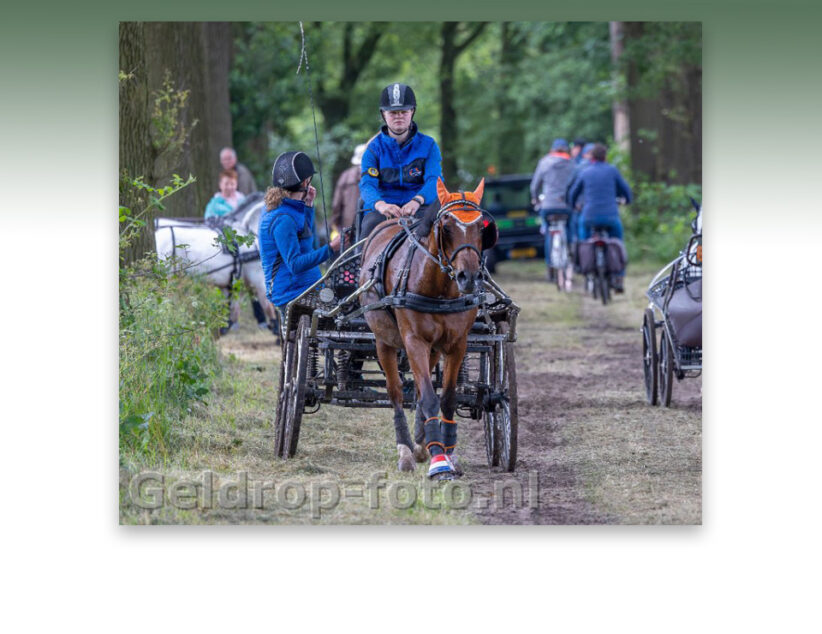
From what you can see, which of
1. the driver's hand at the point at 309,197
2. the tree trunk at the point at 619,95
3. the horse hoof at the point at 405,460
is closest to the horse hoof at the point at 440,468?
the horse hoof at the point at 405,460

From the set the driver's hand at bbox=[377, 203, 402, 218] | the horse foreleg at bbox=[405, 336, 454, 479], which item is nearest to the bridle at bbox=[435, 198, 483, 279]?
the horse foreleg at bbox=[405, 336, 454, 479]

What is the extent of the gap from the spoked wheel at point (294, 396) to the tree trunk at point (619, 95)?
391 inches

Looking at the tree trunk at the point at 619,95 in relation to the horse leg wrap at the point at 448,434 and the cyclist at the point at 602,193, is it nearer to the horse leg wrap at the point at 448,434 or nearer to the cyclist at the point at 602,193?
the cyclist at the point at 602,193

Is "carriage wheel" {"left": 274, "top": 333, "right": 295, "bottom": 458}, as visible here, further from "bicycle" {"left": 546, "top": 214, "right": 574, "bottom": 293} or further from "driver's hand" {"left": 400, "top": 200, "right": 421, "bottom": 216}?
"bicycle" {"left": 546, "top": 214, "right": 574, "bottom": 293}

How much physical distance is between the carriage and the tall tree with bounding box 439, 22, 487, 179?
13334 millimetres

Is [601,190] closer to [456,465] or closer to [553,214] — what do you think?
[553,214]

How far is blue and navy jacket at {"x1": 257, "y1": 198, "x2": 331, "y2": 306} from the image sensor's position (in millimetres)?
7770

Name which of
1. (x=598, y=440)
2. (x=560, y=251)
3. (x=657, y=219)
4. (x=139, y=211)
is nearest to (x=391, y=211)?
(x=139, y=211)

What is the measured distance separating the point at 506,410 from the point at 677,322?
1564mm

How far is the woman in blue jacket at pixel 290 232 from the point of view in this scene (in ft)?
25.3

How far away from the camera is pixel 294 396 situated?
7707 mm
